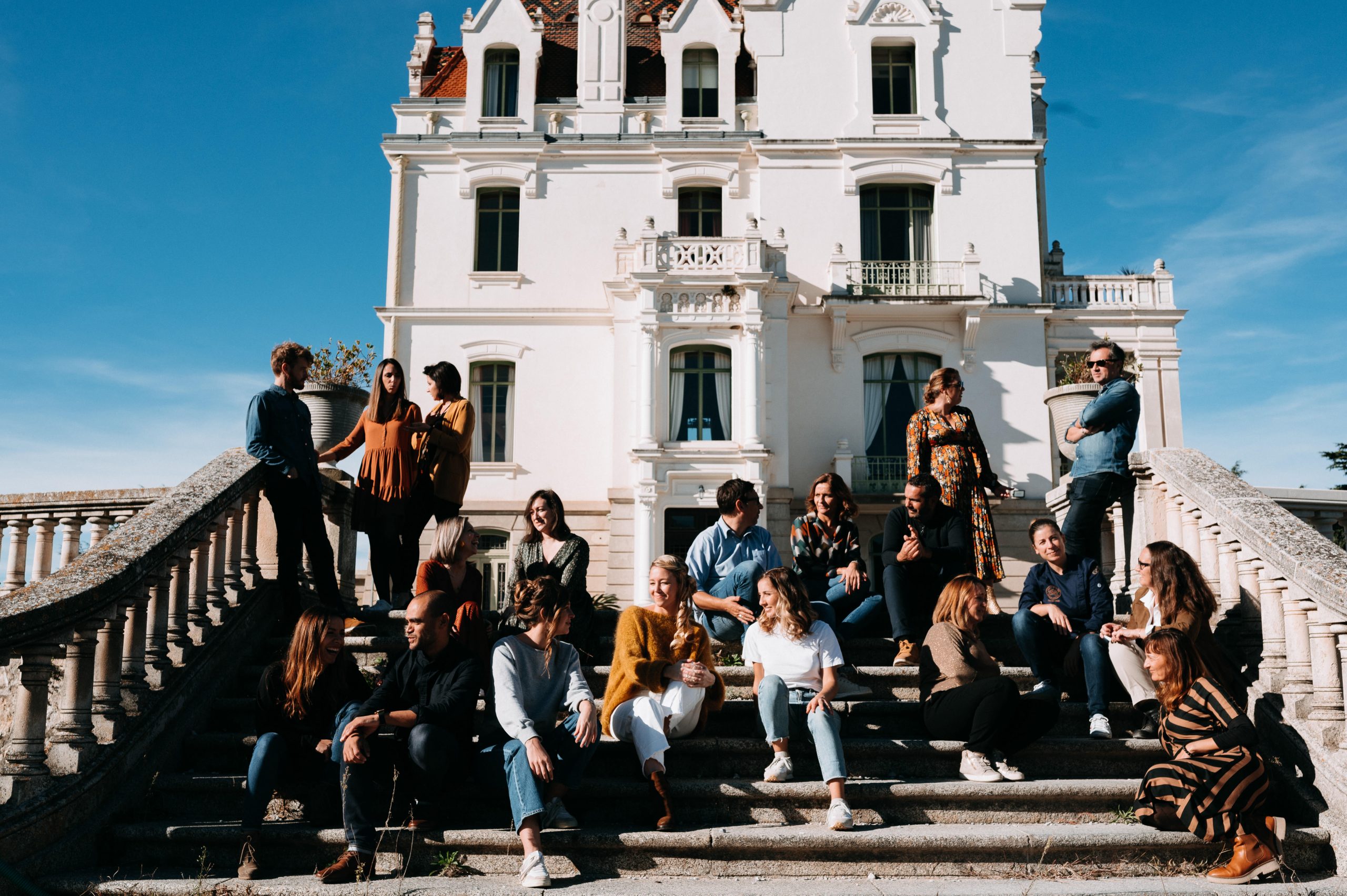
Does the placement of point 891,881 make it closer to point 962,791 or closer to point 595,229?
point 962,791

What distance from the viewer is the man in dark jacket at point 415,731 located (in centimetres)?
483

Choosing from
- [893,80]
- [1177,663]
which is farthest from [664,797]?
[893,80]

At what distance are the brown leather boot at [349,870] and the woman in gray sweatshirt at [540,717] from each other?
2.13ft

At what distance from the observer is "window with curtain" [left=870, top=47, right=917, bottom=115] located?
22781 millimetres

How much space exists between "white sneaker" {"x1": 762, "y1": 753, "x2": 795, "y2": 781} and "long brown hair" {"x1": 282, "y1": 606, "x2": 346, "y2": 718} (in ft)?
7.25

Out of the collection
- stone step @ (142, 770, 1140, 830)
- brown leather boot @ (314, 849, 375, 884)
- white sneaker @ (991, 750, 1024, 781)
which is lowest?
brown leather boot @ (314, 849, 375, 884)

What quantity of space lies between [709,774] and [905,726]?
3.83 feet

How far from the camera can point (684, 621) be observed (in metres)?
5.94

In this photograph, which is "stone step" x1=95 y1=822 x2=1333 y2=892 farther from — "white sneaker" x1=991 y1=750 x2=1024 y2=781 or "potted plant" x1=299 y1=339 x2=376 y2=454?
"potted plant" x1=299 y1=339 x2=376 y2=454

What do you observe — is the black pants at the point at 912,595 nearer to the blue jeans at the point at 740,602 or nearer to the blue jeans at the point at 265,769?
the blue jeans at the point at 740,602

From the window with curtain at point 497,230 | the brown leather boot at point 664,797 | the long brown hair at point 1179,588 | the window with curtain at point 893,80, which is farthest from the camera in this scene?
the window with curtain at point 893,80

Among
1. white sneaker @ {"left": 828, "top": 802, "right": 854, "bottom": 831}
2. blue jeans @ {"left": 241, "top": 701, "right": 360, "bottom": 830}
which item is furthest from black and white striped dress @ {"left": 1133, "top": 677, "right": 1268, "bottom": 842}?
blue jeans @ {"left": 241, "top": 701, "right": 360, "bottom": 830}

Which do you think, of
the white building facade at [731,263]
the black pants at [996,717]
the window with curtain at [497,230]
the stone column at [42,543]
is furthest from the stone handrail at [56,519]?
the window with curtain at [497,230]

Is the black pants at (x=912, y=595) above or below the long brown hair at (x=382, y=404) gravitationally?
below
